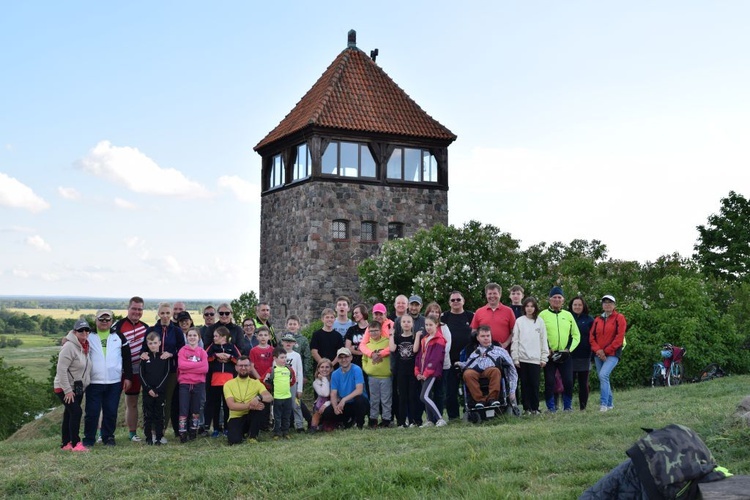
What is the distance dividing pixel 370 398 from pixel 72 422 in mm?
4207

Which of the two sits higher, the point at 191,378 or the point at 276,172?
the point at 276,172

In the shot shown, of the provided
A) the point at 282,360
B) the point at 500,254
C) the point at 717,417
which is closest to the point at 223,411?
the point at 282,360

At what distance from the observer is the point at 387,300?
96.3 ft

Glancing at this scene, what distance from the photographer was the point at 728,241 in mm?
47375

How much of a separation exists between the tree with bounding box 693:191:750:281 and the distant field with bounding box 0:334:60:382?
161 ft

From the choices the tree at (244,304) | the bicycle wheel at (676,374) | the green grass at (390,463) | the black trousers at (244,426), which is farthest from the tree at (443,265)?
the green grass at (390,463)

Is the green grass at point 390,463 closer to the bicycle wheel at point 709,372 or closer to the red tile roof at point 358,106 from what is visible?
the bicycle wheel at point 709,372

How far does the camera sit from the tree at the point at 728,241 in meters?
45.9

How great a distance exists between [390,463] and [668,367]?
12759 mm

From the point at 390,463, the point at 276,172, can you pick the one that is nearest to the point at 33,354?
the point at 276,172

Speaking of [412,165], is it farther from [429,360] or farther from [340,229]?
[429,360]

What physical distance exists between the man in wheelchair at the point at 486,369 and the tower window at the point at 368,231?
19978mm

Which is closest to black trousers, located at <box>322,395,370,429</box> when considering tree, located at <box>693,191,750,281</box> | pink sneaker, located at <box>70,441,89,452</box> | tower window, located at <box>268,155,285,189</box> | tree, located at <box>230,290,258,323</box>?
pink sneaker, located at <box>70,441,89,452</box>

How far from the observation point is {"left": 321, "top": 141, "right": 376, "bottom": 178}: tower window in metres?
31.2
